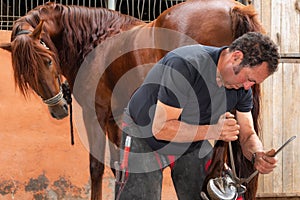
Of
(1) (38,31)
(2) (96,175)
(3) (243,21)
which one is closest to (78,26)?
(1) (38,31)

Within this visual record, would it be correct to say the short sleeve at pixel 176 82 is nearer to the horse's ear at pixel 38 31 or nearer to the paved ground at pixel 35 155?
the horse's ear at pixel 38 31

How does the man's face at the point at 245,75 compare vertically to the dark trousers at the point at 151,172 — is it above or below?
above

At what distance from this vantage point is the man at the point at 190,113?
2385mm

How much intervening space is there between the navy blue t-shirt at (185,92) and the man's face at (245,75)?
0.11 m

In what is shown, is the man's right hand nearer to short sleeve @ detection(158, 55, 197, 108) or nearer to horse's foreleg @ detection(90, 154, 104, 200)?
short sleeve @ detection(158, 55, 197, 108)

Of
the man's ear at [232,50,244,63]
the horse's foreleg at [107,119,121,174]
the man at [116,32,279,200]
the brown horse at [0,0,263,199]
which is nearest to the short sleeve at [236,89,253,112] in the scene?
the man at [116,32,279,200]

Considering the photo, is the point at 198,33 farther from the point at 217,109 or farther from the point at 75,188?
the point at 75,188

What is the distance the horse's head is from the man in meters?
1.36

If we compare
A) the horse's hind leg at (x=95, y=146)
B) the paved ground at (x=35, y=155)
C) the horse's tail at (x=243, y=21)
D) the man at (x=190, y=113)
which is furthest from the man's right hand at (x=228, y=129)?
the paved ground at (x=35, y=155)

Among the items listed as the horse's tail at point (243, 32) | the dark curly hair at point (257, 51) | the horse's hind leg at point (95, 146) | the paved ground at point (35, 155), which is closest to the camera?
the dark curly hair at point (257, 51)

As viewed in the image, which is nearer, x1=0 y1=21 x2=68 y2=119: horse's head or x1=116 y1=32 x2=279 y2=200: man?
x1=116 y1=32 x2=279 y2=200: man

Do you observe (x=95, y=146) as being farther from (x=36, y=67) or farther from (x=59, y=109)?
(x=36, y=67)

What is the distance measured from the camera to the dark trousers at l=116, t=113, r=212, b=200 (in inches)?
105

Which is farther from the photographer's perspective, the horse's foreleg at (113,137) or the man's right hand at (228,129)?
the horse's foreleg at (113,137)
